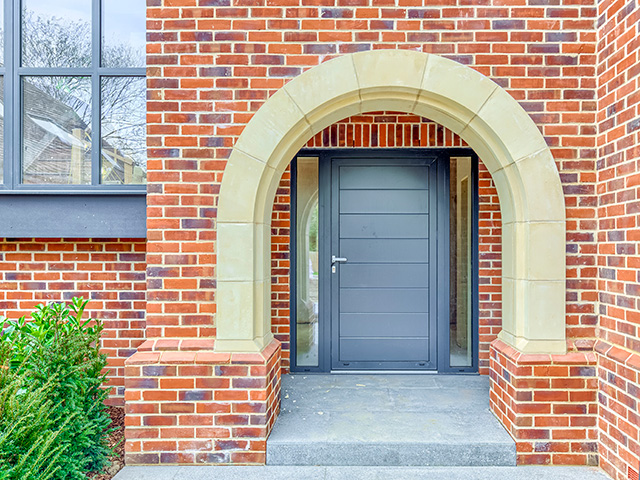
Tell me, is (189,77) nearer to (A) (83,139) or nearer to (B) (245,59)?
(B) (245,59)

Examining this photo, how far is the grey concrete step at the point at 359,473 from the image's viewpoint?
2.53 metres

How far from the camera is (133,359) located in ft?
8.95

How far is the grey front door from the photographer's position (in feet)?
13.4

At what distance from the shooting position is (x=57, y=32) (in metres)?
3.51

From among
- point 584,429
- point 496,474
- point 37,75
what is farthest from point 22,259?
point 584,429

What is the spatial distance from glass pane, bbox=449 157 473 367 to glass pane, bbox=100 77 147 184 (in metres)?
2.88

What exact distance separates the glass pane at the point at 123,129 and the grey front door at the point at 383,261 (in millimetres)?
1773

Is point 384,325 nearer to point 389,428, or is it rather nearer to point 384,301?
point 384,301

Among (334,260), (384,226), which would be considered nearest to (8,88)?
(334,260)

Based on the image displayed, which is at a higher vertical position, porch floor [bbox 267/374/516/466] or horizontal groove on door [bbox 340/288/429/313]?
horizontal groove on door [bbox 340/288/429/313]

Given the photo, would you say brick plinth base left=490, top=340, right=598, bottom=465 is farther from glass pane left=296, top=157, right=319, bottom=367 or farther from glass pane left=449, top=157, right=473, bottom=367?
glass pane left=296, top=157, right=319, bottom=367

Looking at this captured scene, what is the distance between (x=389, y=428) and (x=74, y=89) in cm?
366

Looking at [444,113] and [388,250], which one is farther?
[388,250]

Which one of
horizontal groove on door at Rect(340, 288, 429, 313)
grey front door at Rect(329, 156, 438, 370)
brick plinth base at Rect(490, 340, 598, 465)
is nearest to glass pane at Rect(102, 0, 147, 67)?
grey front door at Rect(329, 156, 438, 370)
